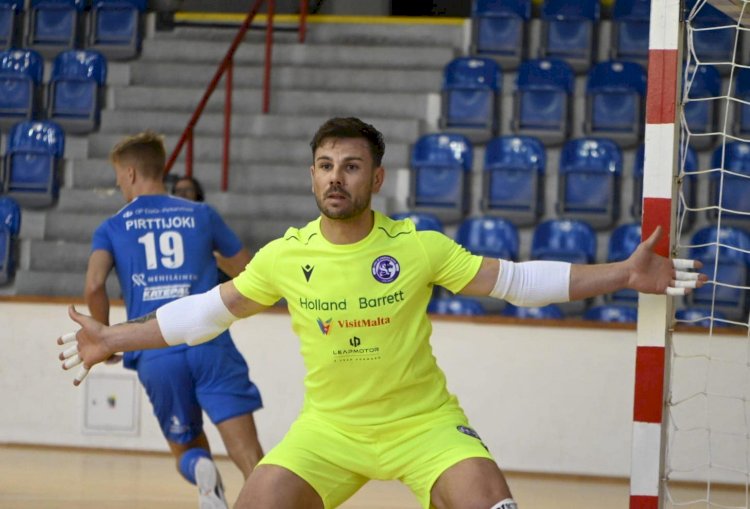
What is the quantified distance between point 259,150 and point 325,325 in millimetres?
6691

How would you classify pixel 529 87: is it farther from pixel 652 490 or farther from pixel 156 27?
pixel 652 490

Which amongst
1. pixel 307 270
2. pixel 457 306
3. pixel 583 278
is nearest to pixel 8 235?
pixel 457 306

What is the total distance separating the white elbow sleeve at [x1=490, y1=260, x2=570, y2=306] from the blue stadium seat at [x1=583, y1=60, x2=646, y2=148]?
6.35 meters

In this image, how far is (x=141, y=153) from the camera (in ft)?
18.2

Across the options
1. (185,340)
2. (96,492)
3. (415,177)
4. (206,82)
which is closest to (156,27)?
(206,82)

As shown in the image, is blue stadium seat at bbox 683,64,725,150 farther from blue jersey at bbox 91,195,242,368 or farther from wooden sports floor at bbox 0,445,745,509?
blue jersey at bbox 91,195,242,368

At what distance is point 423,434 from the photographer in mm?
3848

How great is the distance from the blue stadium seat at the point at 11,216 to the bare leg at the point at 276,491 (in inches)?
262

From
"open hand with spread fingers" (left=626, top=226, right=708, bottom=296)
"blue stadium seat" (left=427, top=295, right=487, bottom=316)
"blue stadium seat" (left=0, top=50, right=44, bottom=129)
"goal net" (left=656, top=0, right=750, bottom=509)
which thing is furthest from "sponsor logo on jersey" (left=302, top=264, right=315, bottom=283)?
"blue stadium seat" (left=0, top=50, right=44, bottom=129)

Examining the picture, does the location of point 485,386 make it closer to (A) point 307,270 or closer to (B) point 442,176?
(B) point 442,176

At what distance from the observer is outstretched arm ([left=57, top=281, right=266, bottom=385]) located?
4.11 m

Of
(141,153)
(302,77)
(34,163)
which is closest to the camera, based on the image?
(141,153)

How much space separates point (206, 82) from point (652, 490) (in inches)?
313

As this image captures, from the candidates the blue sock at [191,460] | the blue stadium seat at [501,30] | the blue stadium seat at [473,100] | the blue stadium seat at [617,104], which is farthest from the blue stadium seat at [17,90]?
the blue sock at [191,460]
